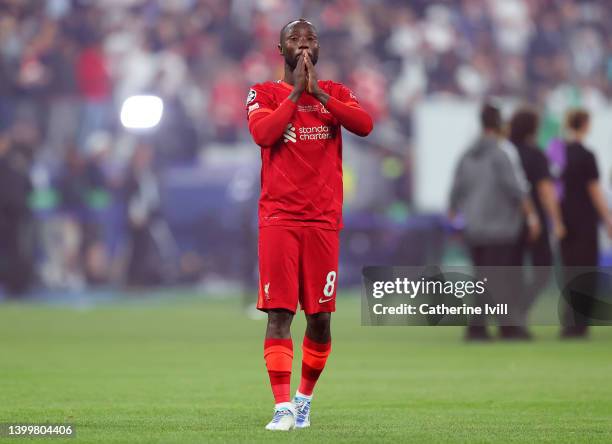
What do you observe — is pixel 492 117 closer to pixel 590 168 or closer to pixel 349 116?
pixel 590 168

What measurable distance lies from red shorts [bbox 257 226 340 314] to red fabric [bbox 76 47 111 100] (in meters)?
17.6

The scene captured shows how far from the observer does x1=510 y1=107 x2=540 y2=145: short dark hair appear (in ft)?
49.2

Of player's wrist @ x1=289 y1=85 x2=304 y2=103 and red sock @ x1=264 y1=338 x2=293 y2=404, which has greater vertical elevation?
player's wrist @ x1=289 y1=85 x2=304 y2=103

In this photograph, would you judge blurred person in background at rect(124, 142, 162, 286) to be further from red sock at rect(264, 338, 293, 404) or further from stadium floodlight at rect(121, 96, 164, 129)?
red sock at rect(264, 338, 293, 404)

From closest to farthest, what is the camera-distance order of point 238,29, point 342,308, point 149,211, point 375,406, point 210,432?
point 210,432
point 375,406
point 342,308
point 149,211
point 238,29

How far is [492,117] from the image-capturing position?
14312mm

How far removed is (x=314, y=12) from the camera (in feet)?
84.4

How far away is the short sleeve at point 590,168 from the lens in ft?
47.5

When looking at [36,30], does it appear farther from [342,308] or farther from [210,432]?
[210,432]

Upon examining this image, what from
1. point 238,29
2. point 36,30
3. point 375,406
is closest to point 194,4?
point 238,29

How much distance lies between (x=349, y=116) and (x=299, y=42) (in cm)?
45

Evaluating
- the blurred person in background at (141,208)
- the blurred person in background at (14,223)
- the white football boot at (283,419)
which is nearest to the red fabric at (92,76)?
the blurred person in background at (141,208)

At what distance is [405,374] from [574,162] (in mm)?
4696

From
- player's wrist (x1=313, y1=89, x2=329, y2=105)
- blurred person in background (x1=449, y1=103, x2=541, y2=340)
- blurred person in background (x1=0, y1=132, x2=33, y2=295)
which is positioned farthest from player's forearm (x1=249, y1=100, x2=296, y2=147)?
blurred person in background (x1=0, y1=132, x2=33, y2=295)
